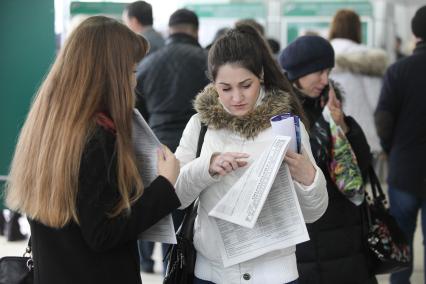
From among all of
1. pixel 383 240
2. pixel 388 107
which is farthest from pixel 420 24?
pixel 383 240

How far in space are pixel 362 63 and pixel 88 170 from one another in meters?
3.62

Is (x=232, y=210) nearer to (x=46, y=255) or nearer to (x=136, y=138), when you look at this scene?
(x=136, y=138)

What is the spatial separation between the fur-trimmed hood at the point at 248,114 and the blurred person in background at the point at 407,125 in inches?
77.9

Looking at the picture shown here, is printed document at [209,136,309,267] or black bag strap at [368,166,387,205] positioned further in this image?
black bag strap at [368,166,387,205]

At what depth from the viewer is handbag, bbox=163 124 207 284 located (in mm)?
2379

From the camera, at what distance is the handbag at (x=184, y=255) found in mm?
2379

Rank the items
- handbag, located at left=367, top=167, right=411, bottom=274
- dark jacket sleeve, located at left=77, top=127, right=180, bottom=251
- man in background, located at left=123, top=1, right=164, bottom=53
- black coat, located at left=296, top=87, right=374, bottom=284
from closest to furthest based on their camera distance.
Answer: dark jacket sleeve, located at left=77, top=127, right=180, bottom=251 < black coat, located at left=296, top=87, right=374, bottom=284 < handbag, located at left=367, top=167, right=411, bottom=274 < man in background, located at left=123, top=1, right=164, bottom=53

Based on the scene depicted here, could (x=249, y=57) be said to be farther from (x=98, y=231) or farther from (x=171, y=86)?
(x=171, y=86)

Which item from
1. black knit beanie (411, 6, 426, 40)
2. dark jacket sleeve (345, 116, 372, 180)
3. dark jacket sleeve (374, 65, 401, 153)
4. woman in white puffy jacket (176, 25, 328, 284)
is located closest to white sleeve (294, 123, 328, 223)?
woman in white puffy jacket (176, 25, 328, 284)

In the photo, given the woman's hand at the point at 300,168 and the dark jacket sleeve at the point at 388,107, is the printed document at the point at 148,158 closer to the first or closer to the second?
the woman's hand at the point at 300,168

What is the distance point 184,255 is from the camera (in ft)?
7.80

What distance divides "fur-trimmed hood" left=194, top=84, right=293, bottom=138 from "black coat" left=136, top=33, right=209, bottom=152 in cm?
206

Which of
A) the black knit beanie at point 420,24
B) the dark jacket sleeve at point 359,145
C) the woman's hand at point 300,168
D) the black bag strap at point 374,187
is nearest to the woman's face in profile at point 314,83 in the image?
the dark jacket sleeve at point 359,145

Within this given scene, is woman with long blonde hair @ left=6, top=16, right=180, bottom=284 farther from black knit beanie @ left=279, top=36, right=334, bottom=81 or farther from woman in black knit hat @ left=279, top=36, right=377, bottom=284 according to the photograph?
black knit beanie @ left=279, top=36, right=334, bottom=81
